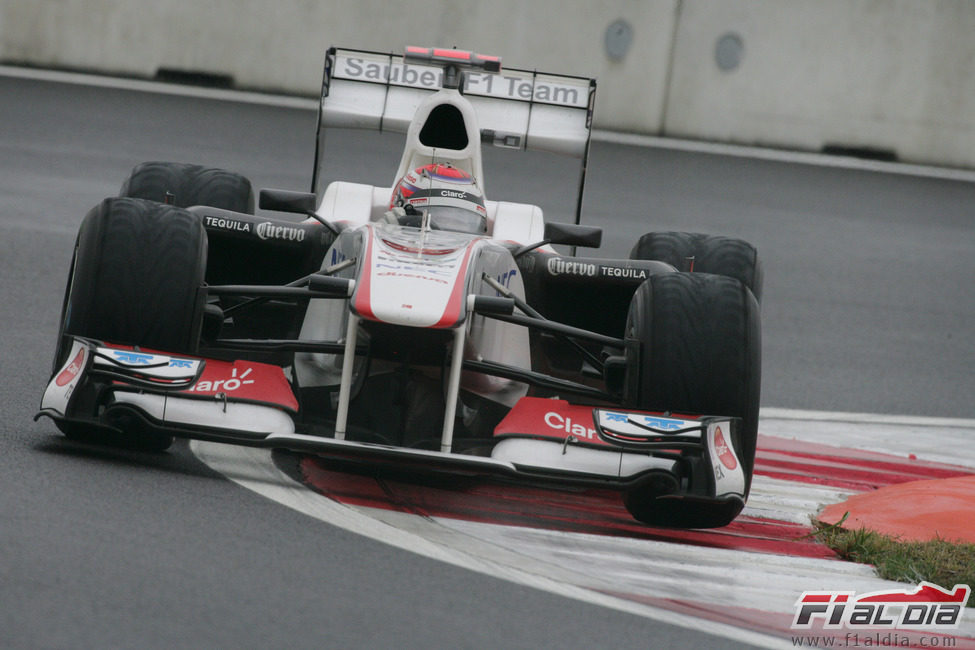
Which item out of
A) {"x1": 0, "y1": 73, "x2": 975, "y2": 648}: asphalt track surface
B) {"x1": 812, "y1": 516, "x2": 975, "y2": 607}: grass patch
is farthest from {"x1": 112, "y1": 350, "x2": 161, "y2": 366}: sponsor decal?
{"x1": 812, "y1": 516, "x2": 975, "y2": 607}: grass patch

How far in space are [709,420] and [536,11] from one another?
18389 millimetres

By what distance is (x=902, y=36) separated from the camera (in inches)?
915

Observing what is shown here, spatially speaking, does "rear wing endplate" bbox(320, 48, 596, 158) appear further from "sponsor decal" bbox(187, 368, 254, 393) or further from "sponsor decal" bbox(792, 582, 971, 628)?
"sponsor decal" bbox(792, 582, 971, 628)

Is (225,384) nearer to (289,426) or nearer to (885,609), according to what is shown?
(289,426)

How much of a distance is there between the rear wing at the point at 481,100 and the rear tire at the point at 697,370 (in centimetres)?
301

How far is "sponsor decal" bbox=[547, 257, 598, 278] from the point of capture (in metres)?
6.71

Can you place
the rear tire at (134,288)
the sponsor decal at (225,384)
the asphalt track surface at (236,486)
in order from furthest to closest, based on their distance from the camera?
the rear tire at (134,288) < the sponsor decal at (225,384) < the asphalt track surface at (236,486)

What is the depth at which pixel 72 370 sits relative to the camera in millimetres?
5387

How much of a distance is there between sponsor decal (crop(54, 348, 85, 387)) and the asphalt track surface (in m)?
0.29

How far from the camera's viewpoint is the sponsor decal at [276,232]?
22.4ft

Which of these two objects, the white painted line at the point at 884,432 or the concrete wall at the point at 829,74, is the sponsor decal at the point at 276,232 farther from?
the concrete wall at the point at 829,74

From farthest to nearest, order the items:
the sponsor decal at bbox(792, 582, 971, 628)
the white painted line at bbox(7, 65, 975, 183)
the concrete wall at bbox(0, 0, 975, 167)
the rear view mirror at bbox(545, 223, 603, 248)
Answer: the concrete wall at bbox(0, 0, 975, 167)
the white painted line at bbox(7, 65, 975, 183)
the rear view mirror at bbox(545, 223, 603, 248)
the sponsor decal at bbox(792, 582, 971, 628)

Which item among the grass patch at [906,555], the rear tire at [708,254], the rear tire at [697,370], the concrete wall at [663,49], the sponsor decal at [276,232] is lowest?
the grass patch at [906,555]

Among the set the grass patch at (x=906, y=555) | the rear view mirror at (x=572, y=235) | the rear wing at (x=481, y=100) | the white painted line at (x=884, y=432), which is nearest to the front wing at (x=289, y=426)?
the grass patch at (x=906, y=555)
